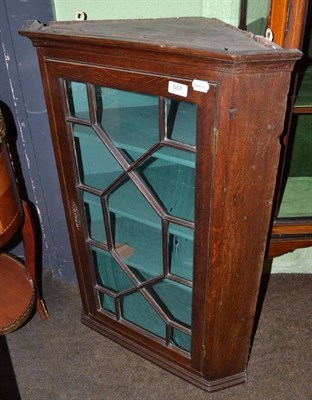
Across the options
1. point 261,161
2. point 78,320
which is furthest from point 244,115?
point 78,320

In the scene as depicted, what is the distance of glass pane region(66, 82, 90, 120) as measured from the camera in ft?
4.20

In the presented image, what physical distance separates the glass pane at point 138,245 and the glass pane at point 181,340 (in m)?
0.25

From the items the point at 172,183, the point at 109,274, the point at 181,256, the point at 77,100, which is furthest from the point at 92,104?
the point at 109,274

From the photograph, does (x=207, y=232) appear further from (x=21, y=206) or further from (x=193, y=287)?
(x=21, y=206)

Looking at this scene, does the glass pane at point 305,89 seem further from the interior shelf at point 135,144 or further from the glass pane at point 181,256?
the glass pane at point 181,256

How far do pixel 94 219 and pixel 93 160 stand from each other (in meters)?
0.26

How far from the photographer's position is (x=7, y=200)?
4.89 ft

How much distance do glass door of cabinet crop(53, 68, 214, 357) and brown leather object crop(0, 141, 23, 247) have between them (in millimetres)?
251

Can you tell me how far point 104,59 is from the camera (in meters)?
1.14

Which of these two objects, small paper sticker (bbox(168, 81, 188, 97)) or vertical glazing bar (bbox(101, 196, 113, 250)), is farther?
vertical glazing bar (bbox(101, 196, 113, 250))

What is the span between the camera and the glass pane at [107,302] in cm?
181

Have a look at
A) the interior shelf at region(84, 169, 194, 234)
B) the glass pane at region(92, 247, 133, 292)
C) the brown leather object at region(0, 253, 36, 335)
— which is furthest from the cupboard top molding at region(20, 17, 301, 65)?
the brown leather object at region(0, 253, 36, 335)

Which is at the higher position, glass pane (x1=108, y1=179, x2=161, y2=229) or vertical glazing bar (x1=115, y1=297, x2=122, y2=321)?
glass pane (x1=108, y1=179, x2=161, y2=229)

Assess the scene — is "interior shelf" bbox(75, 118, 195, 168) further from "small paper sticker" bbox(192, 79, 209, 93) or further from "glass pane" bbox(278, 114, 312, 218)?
"glass pane" bbox(278, 114, 312, 218)
